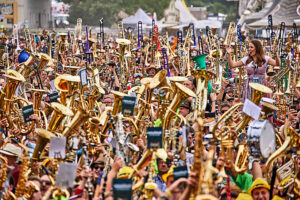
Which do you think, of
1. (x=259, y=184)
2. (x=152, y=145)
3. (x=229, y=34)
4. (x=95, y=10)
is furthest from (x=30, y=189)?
(x=95, y=10)

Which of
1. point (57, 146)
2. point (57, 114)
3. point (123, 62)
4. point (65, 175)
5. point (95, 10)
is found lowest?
point (65, 175)

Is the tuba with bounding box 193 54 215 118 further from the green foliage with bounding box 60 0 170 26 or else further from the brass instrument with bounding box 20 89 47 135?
the green foliage with bounding box 60 0 170 26

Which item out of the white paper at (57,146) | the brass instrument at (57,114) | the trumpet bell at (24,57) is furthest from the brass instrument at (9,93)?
the trumpet bell at (24,57)

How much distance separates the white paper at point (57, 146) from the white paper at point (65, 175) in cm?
63

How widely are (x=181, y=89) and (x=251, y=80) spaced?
2156 mm

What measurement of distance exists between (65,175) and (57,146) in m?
0.70

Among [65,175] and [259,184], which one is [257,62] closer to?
[259,184]

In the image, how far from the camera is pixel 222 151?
565 cm

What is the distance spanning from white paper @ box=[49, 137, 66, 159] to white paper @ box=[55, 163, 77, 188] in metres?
0.63

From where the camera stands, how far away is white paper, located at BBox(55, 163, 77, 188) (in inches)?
200

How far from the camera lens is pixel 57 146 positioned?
18.9ft

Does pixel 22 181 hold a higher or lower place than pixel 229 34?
lower

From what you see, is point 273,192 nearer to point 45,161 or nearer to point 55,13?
point 45,161

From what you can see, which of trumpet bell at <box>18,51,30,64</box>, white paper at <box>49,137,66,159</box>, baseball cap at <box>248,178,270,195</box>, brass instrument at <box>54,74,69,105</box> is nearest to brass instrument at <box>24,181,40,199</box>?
white paper at <box>49,137,66,159</box>
